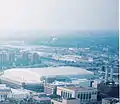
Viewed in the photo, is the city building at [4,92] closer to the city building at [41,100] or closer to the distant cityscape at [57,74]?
the distant cityscape at [57,74]

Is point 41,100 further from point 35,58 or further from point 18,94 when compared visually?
point 35,58

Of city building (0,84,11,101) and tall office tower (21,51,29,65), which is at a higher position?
tall office tower (21,51,29,65)

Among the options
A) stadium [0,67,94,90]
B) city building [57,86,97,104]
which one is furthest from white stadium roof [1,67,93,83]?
city building [57,86,97,104]

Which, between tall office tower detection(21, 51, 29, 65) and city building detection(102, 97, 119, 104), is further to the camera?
city building detection(102, 97, 119, 104)

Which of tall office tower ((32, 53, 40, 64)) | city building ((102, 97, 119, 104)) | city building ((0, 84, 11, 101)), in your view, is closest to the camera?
city building ((0, 84, 11, 101))

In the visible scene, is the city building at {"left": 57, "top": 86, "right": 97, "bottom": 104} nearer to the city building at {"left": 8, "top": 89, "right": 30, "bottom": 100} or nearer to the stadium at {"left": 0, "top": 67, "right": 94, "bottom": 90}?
the stadium at {"left": 0, "top": 67, "right": 94, "bottom": 90}

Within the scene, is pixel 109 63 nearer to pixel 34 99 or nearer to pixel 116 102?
pixel 116 102

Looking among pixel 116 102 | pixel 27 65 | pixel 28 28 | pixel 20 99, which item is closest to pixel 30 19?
pixel 28 28
